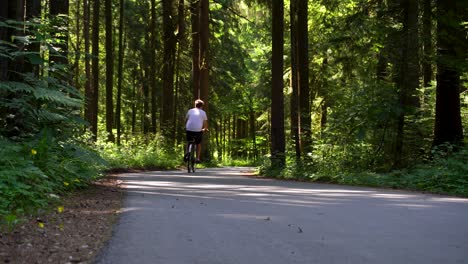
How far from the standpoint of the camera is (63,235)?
16.4 feet

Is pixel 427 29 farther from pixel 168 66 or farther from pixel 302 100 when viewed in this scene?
pixel 168 66

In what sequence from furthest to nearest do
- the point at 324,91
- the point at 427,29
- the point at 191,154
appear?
the point at 324,91 → the point at 191,154 → the point at 427,29

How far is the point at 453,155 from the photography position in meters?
12.3

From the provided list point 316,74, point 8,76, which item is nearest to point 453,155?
point 8,76

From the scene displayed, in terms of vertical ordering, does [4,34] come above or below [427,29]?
below

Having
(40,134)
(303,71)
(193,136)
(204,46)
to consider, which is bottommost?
(40,134)

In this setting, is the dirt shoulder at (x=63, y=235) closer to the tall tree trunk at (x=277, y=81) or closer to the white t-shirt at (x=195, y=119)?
the white t-shirt at (x=195, y=119)

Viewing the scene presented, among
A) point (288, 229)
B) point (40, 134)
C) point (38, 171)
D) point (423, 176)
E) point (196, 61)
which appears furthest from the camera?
point (196, 61)

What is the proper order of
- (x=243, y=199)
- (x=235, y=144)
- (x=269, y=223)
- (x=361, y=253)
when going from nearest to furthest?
(x=361, y=253)
(x=269, y=223)
(x=243, y=199)
(x=235, y=144)

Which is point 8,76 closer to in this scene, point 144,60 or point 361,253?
point 361,253

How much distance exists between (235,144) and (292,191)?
2035 inches

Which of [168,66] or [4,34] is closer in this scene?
[4,34]

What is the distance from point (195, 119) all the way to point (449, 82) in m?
7.11

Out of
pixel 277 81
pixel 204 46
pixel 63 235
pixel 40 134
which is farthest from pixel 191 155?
pixel 63 235
